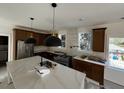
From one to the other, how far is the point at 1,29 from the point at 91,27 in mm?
4396

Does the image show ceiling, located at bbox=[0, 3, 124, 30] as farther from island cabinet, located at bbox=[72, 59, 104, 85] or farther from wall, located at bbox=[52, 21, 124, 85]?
island cabinet, located at bbox=[72, 59, 104, 85]

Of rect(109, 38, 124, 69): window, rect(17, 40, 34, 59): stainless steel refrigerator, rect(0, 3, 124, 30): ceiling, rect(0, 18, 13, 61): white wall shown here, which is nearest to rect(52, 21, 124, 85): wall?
rect(109, 38, 124, 69): window

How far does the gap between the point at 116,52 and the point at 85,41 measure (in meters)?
1.51

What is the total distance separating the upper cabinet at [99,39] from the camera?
12.0 ft

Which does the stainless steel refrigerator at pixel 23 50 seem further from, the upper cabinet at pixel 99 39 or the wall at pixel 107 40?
the upper cabinet at pixel 99 39

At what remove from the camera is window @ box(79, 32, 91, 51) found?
14.9 ft

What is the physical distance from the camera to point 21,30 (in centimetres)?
545

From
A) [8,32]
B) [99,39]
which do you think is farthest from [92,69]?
[8,32]

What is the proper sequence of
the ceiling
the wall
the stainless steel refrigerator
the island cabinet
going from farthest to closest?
the stainless steel refrigerator < the island cabinet < the wall < the ceiling

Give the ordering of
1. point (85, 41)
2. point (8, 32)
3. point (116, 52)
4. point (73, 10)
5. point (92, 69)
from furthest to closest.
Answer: point (8, 32) < point (85, 41) < point (92, 69) < point (116, 52) < point (73, 10)

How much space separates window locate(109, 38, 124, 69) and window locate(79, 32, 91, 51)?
3.42ft

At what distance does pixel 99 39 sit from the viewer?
373 centimetres

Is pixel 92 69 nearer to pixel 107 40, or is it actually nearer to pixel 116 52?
pixel 116 52

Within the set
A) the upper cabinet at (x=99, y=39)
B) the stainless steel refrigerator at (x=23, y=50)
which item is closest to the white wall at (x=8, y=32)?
the stainless steel refrigerator at (x=23, y=50)
